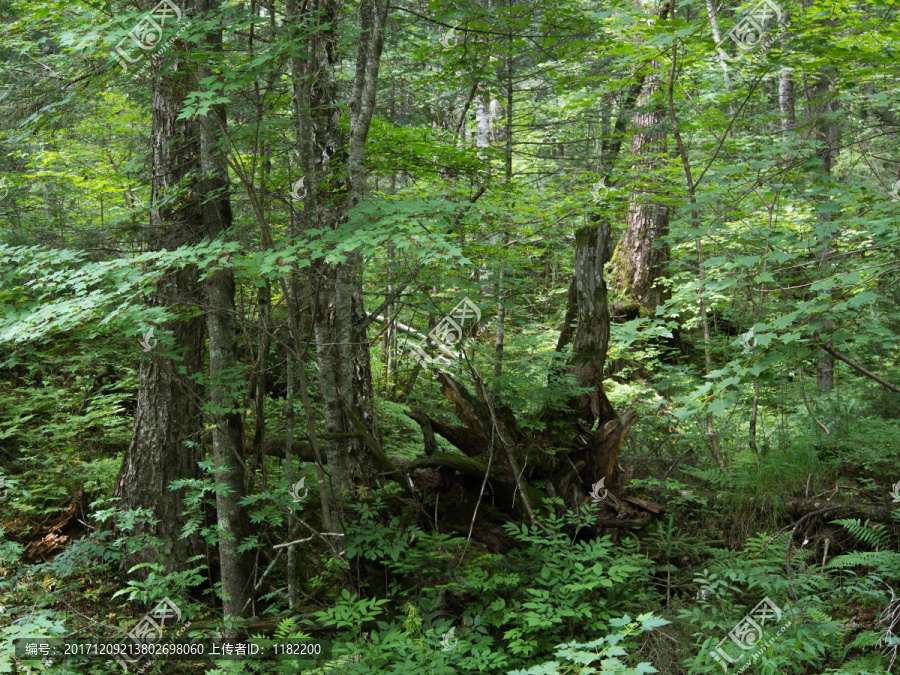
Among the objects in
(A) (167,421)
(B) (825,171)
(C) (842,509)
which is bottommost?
(C) (842,509)

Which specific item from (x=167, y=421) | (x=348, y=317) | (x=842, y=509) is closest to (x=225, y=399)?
(x=348, y=317)

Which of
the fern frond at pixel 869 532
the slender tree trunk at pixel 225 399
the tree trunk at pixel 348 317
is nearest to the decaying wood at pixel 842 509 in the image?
the fern frond at pixel 869 532

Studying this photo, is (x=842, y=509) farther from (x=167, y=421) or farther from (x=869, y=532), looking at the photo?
(x=167, y=421)

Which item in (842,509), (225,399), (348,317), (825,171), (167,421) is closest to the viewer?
(225,399)

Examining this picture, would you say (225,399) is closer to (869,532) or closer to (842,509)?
(869,532)

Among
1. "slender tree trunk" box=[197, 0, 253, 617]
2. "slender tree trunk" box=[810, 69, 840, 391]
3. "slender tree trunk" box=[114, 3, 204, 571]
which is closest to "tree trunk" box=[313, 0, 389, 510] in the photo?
"slender tree trunk" box=[197, 0, 253, 617]

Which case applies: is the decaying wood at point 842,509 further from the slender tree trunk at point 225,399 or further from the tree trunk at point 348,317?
the slender tree trunk at point 225,399

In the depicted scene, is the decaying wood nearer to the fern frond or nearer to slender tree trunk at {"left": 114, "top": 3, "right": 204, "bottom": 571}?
the fern frond

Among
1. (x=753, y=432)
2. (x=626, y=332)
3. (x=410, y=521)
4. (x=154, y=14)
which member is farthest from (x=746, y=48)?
(x=410, y=521)

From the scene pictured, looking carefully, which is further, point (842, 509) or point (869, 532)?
point (842, 509)

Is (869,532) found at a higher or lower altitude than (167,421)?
lower

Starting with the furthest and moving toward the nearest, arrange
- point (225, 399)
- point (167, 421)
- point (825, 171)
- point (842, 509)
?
point (825, 171)
point (167, 421)
point (842, 509)
point (225, 399)

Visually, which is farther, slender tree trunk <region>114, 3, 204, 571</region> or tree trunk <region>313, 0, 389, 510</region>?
slender tree trunk <region>114, 3, 204, 571</region>

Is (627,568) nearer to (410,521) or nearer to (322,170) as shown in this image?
(410,521)
